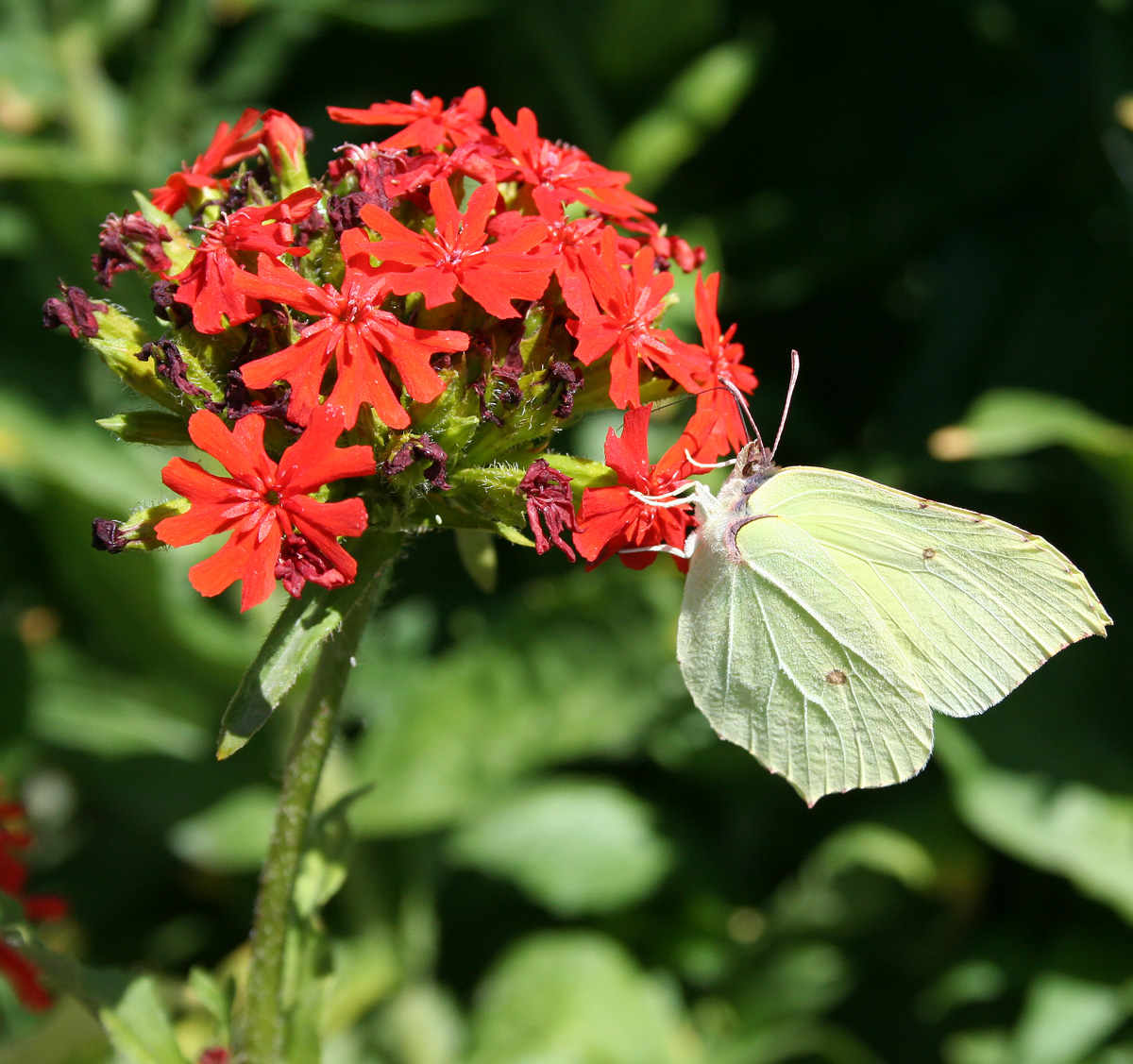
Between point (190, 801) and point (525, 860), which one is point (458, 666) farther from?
point (190, 801)

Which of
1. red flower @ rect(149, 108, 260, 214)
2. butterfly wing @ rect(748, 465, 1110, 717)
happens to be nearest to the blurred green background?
butterfly wing @ rect(748, 465, 1110, 717)

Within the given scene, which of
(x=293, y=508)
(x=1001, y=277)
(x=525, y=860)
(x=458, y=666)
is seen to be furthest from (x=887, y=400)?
(x=293, y=508)

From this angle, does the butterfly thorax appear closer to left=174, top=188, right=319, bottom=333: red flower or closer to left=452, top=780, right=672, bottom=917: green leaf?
left=174, top=188, right=319, bottom=333: red flower

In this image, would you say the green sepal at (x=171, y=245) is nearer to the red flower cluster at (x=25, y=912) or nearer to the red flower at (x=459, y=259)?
the red flower at (x=459, y=259)

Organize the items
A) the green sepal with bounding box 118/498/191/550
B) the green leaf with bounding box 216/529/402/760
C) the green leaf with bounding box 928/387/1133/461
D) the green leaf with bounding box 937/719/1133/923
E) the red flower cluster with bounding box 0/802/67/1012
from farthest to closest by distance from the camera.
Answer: the green leaf with bounding box 937/719/1133/923, the green leaf with bounding box 928/387/1133/461, the red flower cluster with bounding box 0/802/67/1012, the green sepal with bounding box 118/498/191/550, the green leaf with bounding box 216/529/402/760

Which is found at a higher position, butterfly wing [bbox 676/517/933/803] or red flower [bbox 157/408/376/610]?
red flower [bbox 157/408/376/610]

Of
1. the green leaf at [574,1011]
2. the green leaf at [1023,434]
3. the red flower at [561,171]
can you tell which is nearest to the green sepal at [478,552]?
the red flower at [561,171]

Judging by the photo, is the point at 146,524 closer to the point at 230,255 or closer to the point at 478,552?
the point at 230,255

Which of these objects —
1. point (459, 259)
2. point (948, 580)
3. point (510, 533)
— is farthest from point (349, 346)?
point (948, 580)
